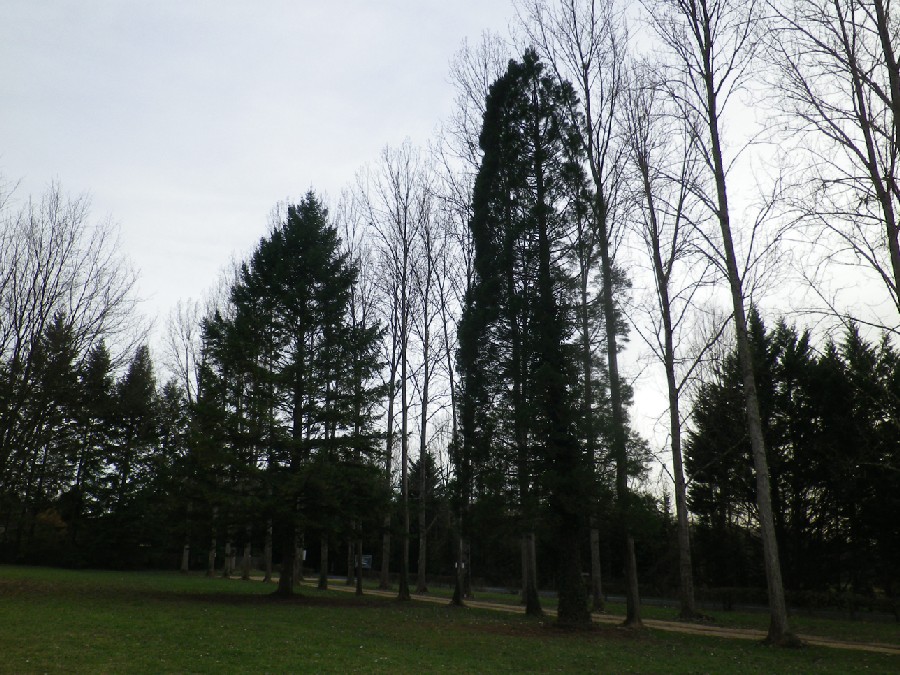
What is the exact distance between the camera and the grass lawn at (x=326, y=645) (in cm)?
871

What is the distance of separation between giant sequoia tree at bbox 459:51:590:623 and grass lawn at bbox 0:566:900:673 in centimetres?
286

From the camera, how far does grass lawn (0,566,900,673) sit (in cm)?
871

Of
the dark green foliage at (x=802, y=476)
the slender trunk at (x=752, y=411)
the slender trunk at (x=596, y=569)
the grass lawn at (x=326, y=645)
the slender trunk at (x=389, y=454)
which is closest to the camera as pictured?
the grass lawn at (x=326, y=645)

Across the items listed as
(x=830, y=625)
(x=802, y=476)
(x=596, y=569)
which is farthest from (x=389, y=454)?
(x=802, y=476)

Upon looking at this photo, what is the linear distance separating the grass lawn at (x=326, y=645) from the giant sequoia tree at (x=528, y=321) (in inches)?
113

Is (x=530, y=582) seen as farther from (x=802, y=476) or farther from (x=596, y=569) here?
(x=802, y=476)

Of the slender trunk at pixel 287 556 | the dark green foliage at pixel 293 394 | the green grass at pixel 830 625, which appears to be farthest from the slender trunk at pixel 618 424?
the slender trunk at pixel 287 556

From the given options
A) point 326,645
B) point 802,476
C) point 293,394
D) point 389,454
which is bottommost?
point 326,645

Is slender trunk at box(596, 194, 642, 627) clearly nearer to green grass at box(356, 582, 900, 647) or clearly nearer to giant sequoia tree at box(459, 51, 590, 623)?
giant sequoia tree at box(459, 51, 590, 623)

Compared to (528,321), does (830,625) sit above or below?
below

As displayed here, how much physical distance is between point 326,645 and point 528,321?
30.3ft

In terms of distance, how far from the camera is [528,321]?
16.6 m

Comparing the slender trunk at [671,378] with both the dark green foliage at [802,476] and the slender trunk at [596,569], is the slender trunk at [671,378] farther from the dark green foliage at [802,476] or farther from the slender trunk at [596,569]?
the dark green foliage at [802,476]

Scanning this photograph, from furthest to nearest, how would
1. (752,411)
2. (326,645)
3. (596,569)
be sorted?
(596,569) → (752,411) → (326,645)
